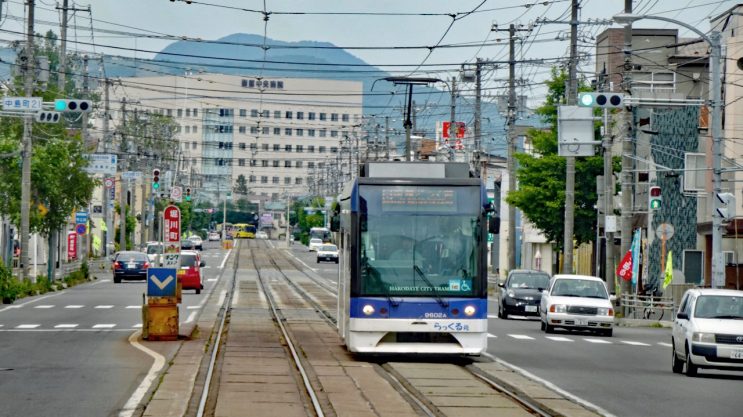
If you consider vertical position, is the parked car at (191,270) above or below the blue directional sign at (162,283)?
below

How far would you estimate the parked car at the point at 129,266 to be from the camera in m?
67.2

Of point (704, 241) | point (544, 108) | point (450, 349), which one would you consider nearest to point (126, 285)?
point (544, 108)

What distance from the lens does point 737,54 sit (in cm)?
5225

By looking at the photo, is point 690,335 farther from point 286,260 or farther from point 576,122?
point 286,260

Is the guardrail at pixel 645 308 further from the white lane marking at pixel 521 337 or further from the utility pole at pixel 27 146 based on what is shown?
the utility pole at pixel 27 146

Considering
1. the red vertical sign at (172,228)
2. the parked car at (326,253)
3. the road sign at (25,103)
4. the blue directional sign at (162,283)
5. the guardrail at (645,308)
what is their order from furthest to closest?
1. the parked car at (326,253)
2. the guardrail at (645,308)
3. the road sign at (25,103)
4. the red vertical sign at (172,228)
5. the blue directional sign at (162,283)

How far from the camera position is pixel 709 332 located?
22.5 metres

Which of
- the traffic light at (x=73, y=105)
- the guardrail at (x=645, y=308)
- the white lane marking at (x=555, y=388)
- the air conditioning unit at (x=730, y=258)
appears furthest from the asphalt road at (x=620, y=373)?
the air conditioning unit at (x=730, y=258)

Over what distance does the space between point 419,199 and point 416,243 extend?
0.77 meters

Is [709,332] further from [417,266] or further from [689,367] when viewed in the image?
[417,266]

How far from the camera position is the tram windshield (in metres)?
22.4

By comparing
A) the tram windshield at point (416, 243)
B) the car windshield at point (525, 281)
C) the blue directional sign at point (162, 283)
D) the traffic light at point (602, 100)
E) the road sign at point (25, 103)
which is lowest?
the car windshield at point (525, 281)

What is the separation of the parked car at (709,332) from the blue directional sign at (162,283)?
414 inches

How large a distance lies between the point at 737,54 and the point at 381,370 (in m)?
35.0
